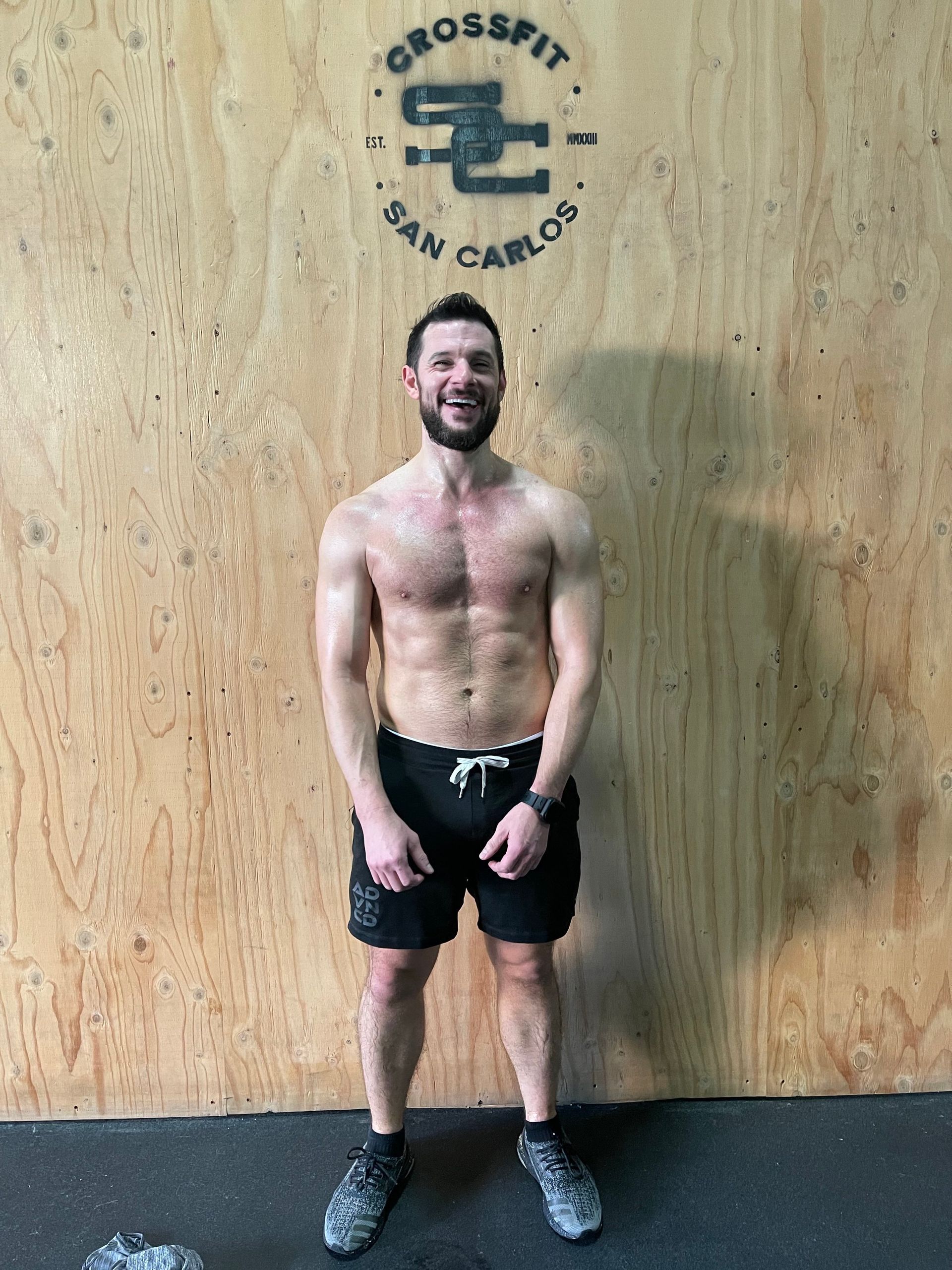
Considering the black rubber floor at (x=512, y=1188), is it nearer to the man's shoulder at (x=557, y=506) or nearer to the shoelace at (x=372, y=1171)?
the shoelace at (x=372, y=1171)

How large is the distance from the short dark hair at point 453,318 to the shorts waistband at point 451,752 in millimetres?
701

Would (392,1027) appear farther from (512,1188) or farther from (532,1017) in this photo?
(512,1188)

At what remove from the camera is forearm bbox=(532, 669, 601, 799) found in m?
1.65

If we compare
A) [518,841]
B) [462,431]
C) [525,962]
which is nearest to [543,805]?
[518,841]

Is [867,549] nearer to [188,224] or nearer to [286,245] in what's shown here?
[286,245]

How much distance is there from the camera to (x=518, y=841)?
5.34 feet

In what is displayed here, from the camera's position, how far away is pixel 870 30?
1770 millimetres

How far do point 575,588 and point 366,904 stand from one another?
73 centimetres

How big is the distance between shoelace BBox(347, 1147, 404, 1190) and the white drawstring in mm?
814

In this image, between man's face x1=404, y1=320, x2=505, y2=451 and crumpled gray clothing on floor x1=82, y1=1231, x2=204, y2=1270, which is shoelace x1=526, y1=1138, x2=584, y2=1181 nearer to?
crumpled gray clothing on floor x1=82, y1=1231, x2=204, y2=1270

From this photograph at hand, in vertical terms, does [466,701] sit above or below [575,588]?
below

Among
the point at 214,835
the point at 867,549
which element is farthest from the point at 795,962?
the point at 214,835

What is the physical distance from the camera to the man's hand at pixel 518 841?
1629 mm

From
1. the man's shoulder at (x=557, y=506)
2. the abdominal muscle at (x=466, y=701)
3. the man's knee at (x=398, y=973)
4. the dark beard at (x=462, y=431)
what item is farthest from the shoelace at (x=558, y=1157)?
the dark beard at (x=462, y=431)
